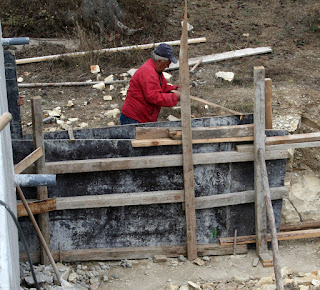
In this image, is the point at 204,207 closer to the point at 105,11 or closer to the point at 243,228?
the point at 243,228

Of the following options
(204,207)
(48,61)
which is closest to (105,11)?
(48,61)

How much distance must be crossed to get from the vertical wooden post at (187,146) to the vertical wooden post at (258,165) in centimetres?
78

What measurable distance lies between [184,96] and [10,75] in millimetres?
2082

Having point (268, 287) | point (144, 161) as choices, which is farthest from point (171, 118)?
point (268, 287)

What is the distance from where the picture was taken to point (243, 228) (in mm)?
6145

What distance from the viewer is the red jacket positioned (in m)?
6.42

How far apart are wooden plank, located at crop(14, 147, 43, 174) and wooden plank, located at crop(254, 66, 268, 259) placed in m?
2.49

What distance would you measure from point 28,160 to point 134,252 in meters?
1.77

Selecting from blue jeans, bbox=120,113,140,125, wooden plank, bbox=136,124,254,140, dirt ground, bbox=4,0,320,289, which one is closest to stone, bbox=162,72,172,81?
dirt ground, bbox=4,0,320,289

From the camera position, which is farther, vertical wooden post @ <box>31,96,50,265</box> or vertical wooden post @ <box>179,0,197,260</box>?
vertical wooden post @ <box>179,0,197,260</box>

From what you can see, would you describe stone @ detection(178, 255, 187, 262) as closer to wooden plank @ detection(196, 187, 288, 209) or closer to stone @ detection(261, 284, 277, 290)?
wooden plank @ detection(196, 187, 288, 209)

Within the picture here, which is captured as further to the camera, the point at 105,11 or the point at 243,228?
the point at 105,11

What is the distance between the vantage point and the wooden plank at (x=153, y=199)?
5.67m

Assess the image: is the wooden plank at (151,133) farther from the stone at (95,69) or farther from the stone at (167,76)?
the stone at (95,69)
